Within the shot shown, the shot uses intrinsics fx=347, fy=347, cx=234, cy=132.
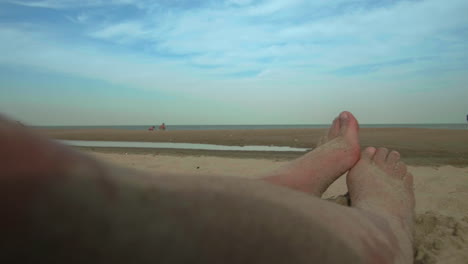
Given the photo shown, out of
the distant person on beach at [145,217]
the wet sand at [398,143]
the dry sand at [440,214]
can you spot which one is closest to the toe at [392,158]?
the dry sand at [440,214]

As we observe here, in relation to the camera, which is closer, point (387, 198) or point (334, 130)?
point (387, 198)

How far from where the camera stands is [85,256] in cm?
46

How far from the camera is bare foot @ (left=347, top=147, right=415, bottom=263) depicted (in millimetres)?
1206

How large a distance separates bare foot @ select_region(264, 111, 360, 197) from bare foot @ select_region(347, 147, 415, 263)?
10 centimetres

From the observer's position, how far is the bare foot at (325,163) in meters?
1.76

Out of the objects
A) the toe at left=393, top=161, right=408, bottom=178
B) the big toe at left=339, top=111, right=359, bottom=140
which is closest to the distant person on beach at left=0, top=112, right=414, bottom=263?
the toe at left=393, top=161, right=408, bottom=178

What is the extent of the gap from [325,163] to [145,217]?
5.54 feet

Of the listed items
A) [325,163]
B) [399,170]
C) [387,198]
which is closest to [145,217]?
[387,198]

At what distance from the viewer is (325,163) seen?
6.80 feet

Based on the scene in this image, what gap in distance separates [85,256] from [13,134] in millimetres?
186

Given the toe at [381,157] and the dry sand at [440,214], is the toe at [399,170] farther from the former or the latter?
the dry sand at [440,214]

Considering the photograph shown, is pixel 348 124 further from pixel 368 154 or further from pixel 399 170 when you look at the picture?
pixel 399 170

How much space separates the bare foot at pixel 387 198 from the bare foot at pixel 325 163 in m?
0.10

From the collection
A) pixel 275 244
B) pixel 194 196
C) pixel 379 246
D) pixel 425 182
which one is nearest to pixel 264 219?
pixel 275 244
